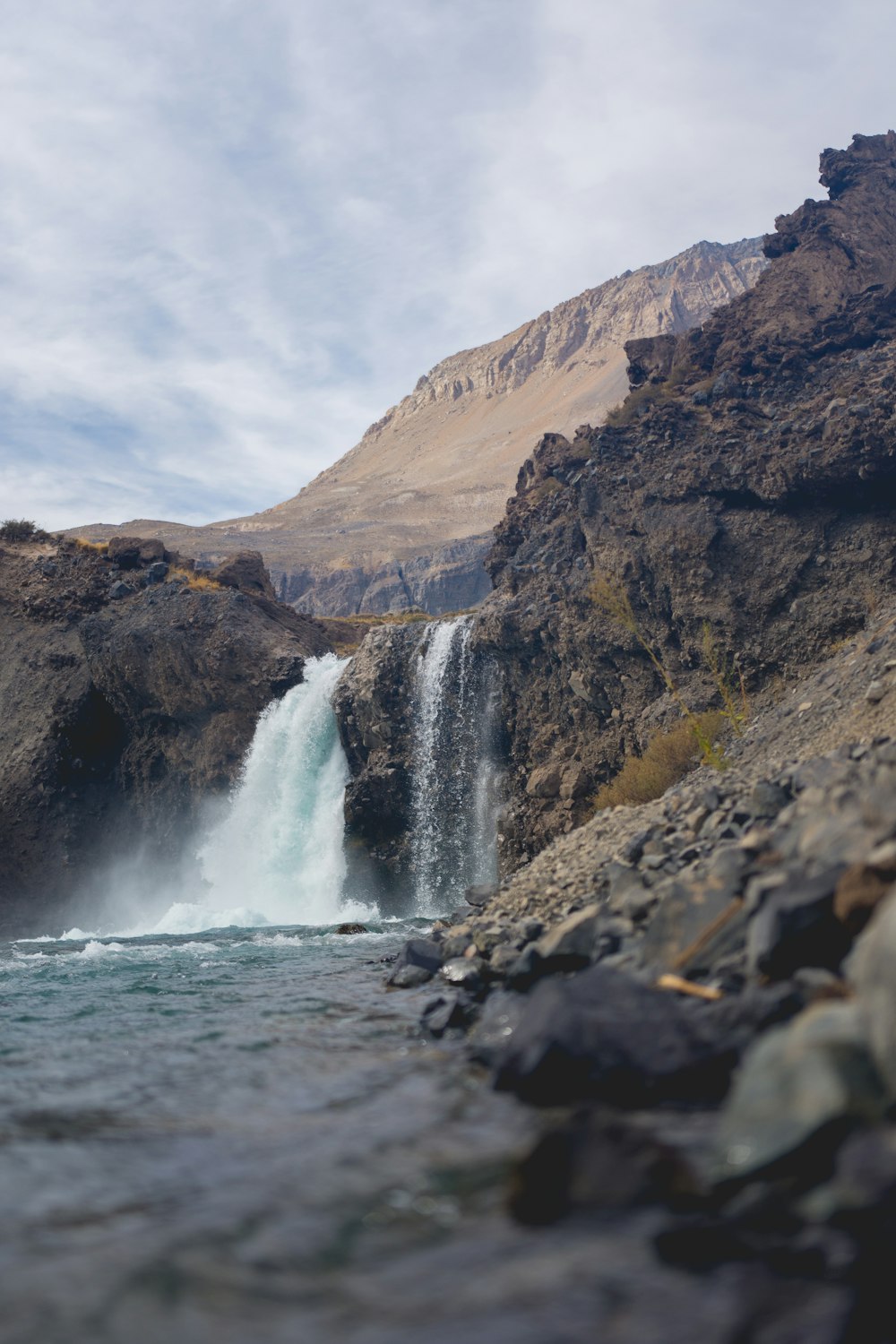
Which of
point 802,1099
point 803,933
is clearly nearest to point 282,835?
point 803,933

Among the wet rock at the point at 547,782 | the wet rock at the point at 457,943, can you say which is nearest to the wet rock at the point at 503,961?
the wet rock at the point at 457,943

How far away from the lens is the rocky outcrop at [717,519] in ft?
90.2

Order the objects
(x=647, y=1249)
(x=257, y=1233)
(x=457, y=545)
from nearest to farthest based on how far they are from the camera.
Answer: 1. (x=647, y=1249)
2. (x=257, y=1233)
3. (x=457, y=545)

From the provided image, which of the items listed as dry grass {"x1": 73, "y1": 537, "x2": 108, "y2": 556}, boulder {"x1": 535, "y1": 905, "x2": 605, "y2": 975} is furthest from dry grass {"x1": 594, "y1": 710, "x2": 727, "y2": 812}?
dry grass {"x1": 73, "y1": 537, "x2": 108, "y2": 556}

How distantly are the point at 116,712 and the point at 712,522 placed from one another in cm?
3271

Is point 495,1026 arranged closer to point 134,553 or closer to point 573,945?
point 573,945

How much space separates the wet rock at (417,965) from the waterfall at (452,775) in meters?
20.9

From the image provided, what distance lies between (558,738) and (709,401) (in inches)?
542

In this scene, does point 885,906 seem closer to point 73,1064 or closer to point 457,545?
point 73,1064

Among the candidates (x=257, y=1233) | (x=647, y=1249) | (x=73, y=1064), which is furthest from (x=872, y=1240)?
(x=73, y=1064)

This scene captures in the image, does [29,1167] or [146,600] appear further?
[146,600]

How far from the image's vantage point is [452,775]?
36094mm

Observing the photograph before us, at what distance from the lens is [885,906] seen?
17.6ft

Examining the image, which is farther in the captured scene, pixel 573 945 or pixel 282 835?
pixel 282 835
